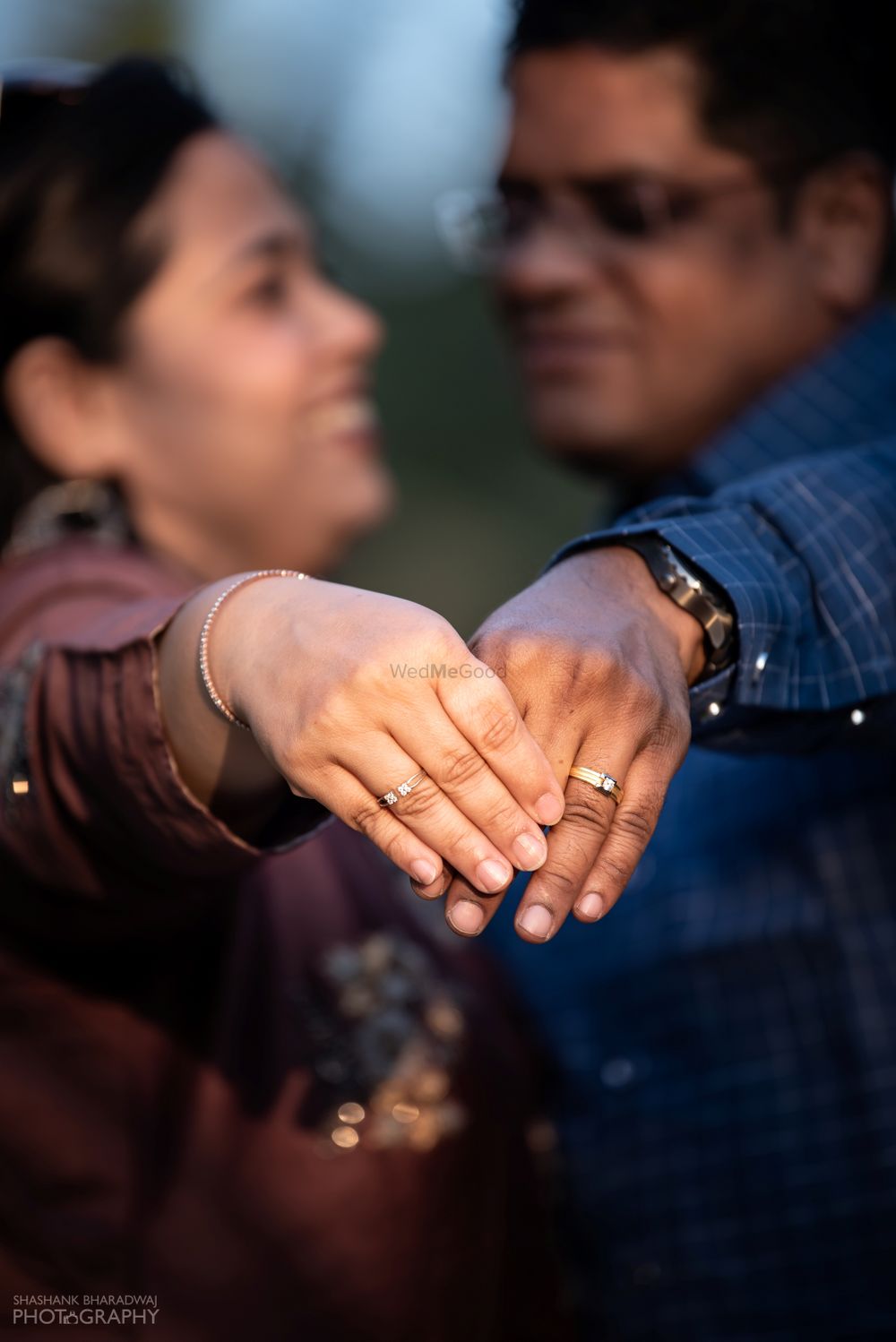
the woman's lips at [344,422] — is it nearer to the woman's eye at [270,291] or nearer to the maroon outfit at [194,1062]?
the woman's eye at [270,291]

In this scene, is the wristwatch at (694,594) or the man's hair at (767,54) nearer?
the wristwatch at (694,594)

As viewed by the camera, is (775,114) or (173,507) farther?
(775,114)

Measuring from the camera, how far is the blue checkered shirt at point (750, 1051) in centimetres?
157

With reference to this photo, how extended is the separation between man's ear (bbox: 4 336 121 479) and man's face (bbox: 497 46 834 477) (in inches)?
31.9


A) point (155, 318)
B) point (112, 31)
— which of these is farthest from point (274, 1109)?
point (112, 31)

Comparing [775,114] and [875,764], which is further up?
[775,114]

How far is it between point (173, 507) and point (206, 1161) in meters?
1.01

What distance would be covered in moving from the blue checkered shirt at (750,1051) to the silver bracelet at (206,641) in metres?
0.65

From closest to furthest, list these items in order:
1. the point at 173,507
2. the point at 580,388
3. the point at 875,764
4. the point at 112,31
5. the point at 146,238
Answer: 1. the point at 875,764
2. the point at 146,238
3. the point at 173,507
4. the point at 580,388
5. the point at 112,31

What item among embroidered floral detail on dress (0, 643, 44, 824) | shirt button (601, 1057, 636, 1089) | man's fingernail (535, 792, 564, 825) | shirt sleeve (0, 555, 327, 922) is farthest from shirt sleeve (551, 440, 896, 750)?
shirt button (601, 1057, 636, 1089)

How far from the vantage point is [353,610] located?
36.1 inches

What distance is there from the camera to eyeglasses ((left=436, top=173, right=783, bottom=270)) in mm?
2115

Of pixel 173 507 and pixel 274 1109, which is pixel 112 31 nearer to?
pixel 173 507

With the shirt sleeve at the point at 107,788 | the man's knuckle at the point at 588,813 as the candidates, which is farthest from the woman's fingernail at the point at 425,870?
the shirt sleeve at the point at 107,788
